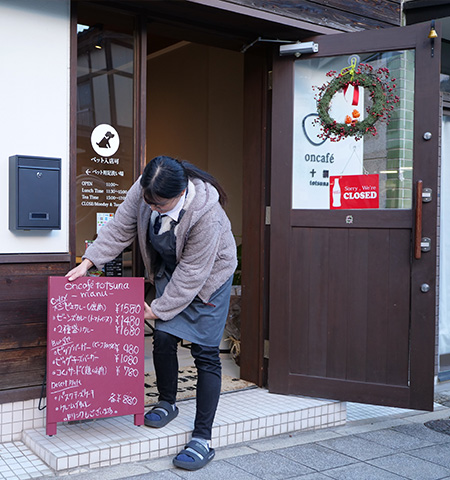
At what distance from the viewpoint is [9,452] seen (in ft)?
10.6

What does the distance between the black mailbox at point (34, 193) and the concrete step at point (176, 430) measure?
3.73 ft

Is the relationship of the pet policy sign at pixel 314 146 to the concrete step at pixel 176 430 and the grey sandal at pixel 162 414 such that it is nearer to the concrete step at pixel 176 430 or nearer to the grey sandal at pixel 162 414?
the concrete step at pixel 176 430

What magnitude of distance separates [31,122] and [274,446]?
2.30m

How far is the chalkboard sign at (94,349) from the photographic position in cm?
307

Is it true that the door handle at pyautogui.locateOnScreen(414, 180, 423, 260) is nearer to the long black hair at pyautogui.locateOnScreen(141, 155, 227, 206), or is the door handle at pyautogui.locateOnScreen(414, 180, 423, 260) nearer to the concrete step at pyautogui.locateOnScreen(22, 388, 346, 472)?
the concrete step at pyautogui.locateOnScreen(22, 388, 346, 472)

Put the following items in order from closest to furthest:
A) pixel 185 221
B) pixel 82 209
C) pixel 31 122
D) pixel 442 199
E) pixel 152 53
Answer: pixel 185 221
pixel 31 122
pixel 82 209
pixel 442 199
pixel 152 53

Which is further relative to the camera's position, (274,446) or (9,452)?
(274,446)

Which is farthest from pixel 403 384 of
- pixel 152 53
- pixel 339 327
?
pixel 152 53

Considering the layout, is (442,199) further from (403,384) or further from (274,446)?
(274,446)

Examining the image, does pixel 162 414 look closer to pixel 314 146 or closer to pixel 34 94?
pixel 34 94

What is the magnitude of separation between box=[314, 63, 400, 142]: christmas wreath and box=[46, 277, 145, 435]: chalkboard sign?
178 centimetres

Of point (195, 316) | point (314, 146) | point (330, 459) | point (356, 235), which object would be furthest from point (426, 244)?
point (195, 316)

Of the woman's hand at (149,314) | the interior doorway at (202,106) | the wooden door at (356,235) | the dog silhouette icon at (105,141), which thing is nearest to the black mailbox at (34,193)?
the dog silhouette icon at (105,141)

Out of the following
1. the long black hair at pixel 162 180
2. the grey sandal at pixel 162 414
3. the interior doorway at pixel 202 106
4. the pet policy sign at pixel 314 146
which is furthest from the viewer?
the interior doorway at pixel 202 106
